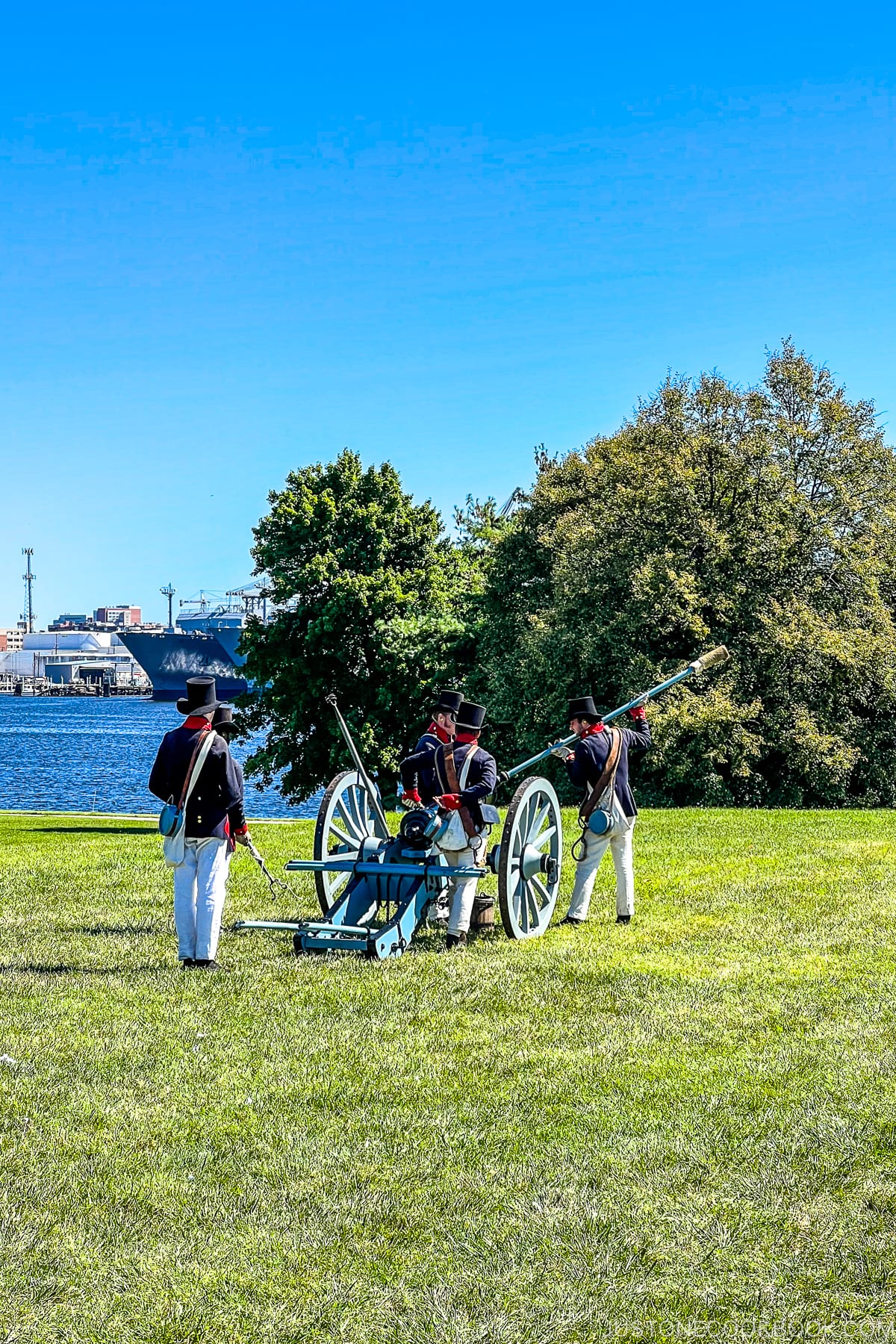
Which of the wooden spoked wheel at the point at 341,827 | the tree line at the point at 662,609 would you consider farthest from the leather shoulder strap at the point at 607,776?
the tree line at the point at 662,609

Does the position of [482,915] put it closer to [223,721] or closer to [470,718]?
[470,718]

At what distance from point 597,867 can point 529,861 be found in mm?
1027

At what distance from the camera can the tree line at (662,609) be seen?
28641 millimetres

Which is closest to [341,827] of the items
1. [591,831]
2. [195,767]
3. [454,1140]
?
[195,767]

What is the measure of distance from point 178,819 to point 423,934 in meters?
2.36

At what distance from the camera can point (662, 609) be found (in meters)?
28.8

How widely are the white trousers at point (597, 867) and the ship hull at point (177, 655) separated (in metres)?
157

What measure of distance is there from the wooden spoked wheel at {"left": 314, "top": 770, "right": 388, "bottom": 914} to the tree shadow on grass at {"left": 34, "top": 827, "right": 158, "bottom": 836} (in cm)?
1326

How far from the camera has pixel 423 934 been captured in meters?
10.6

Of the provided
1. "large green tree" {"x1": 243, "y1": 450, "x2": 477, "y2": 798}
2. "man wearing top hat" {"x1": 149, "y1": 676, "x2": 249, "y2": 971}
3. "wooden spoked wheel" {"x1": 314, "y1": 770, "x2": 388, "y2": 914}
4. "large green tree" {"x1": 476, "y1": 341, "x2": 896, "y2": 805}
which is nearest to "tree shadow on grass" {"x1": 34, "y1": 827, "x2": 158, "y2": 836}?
"large green tree" {"x1": 243, "y1": 450, "x2": 477, "y2": 798}

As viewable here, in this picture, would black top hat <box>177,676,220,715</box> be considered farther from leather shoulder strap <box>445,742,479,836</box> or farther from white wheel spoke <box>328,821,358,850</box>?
leather shoulder strap <box>445,742,479,836</box>

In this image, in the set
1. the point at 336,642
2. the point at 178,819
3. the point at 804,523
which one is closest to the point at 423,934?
the point at 178,819

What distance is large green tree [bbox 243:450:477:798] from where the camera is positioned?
114ft

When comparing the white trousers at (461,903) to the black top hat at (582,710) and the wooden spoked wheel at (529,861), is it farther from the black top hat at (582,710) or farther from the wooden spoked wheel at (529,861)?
the black top hat at (582,710)
